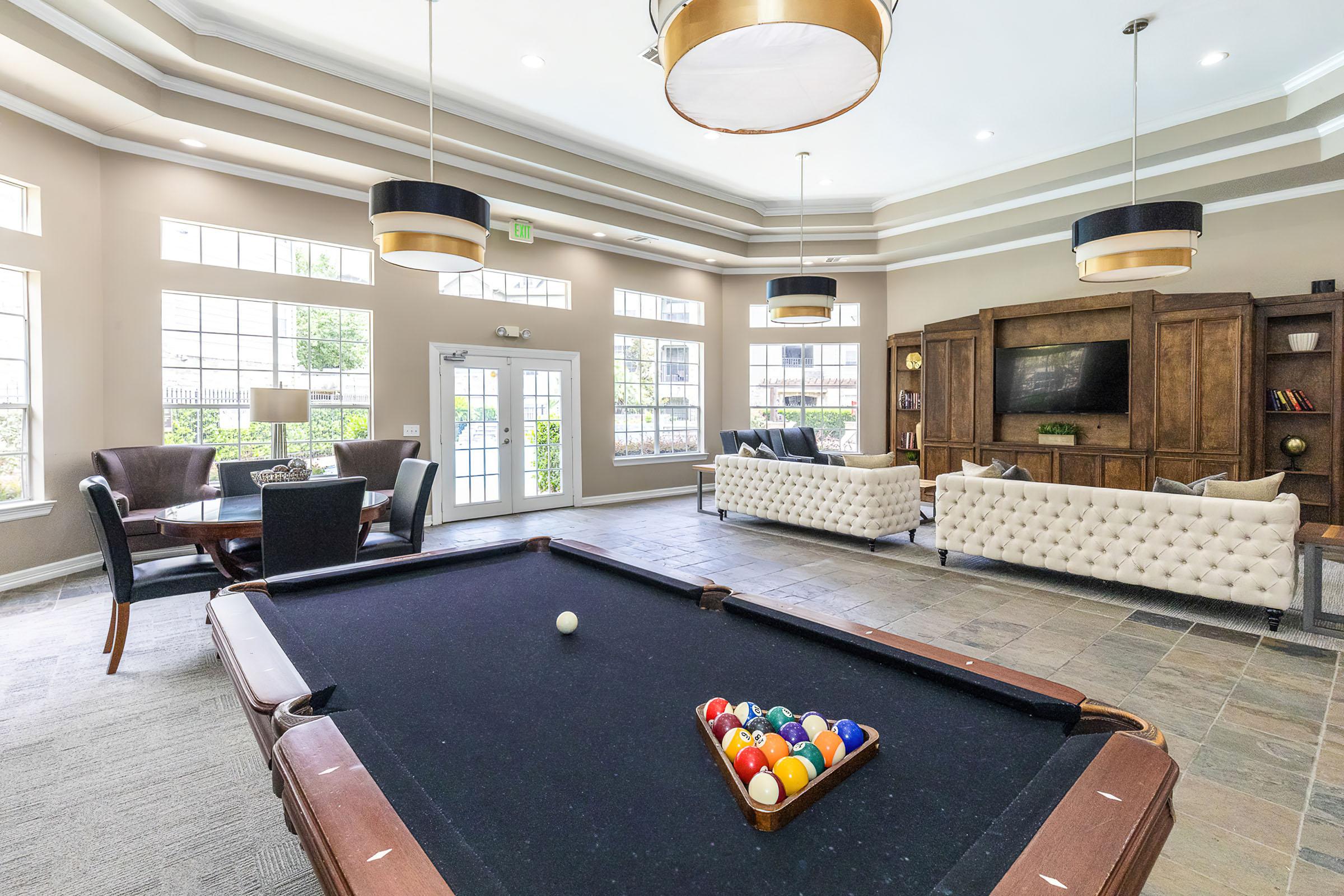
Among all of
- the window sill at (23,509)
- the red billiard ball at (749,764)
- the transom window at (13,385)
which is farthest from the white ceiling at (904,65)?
the red billiard ball at (749,764)

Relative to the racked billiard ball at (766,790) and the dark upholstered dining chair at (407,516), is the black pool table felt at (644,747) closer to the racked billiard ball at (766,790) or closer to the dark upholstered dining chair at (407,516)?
the racked billiard ball at (766,790)

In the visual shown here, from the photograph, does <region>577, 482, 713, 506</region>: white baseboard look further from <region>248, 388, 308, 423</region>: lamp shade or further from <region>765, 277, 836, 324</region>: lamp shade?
<region>248, 388, 308, 423</region>: lamp shade

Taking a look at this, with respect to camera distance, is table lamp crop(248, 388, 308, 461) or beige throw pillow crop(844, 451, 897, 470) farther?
beige throw pillow crop(844, 451, 897, 470)

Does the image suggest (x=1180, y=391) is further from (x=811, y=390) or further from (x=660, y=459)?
(x=660, y=459)

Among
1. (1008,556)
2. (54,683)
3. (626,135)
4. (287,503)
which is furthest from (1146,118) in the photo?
(54,683)

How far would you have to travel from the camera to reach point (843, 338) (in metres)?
9.22

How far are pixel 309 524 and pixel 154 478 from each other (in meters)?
3.05

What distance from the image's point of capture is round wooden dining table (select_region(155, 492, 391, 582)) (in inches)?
123

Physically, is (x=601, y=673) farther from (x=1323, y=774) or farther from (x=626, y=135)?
(x=626, y=135)

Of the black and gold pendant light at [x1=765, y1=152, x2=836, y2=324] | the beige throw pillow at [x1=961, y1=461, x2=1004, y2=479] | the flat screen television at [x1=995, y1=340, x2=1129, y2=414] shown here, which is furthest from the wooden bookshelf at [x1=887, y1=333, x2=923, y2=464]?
the beige throw pillow at [x1=961, y1=461, x2=1004, y2=479]

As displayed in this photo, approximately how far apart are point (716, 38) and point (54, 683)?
154 inches

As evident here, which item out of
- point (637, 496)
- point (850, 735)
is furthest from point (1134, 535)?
point (637, 496)

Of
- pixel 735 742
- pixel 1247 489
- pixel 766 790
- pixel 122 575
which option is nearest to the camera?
pixel 766 790

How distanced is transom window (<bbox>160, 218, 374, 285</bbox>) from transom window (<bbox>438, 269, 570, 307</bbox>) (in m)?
0.83
